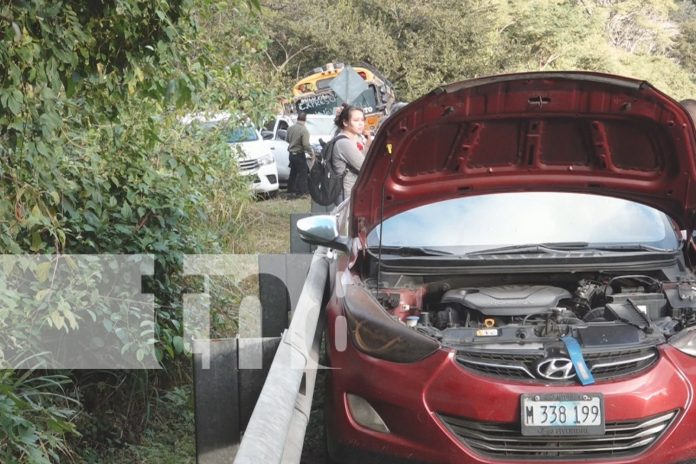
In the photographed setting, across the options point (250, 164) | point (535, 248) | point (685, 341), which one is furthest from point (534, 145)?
point (250, 164)

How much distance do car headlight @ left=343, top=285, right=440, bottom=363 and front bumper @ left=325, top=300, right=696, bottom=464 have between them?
42mm

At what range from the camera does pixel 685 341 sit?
4.86 m

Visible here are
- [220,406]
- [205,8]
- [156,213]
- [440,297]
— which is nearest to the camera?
[220,406]

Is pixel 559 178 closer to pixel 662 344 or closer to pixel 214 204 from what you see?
pixel 662 344

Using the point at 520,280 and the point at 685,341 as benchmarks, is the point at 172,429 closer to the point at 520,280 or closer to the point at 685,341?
the point at 520,280

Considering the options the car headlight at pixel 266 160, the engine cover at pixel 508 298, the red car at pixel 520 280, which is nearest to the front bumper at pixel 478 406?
the red car at pixel 520 280

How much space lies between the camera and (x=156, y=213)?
7.77m

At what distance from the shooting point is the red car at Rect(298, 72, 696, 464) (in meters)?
4.66

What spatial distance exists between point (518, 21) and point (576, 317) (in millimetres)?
41842

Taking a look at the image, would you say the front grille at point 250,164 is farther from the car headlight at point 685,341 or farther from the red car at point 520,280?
the car headlight at point 685,341

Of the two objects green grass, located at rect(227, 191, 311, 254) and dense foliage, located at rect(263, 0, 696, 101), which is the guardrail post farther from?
dense foliage, located at rect(263, 0, 696, 101)

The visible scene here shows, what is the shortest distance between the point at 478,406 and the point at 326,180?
6.64 metres

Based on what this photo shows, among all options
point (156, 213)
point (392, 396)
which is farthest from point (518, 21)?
point (392, 396)

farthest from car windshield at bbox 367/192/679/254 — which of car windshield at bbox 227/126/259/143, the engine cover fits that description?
car windshield at bbox 227/126/259/143
